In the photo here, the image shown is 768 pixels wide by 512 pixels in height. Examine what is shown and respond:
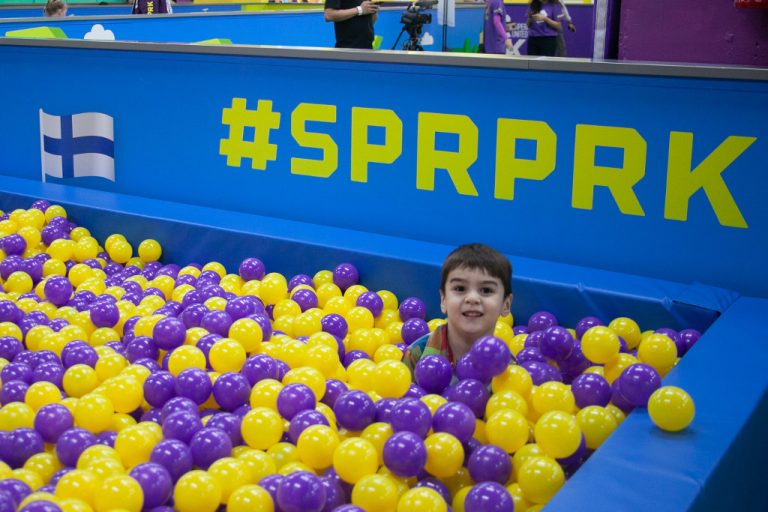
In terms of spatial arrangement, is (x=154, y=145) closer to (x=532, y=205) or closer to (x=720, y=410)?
(x=532, y=205)

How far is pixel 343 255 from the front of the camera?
3.19m

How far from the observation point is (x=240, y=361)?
2453 millimetres

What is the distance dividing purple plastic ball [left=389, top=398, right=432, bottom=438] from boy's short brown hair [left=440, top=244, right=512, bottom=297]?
1.73ft

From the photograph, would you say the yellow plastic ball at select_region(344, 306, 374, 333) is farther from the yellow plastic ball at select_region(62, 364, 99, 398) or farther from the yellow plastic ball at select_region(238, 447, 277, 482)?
the yellow plastic ball at select_region(238, 447, 277, 482)

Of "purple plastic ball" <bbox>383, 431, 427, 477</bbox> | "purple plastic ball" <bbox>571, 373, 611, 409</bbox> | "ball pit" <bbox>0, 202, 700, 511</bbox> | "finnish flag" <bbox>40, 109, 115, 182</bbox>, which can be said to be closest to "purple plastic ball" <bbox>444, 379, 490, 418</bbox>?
"ball pit" <bbox>0, 202, 700, 511</bbox>

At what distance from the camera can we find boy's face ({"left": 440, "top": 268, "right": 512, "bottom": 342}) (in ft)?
7.75

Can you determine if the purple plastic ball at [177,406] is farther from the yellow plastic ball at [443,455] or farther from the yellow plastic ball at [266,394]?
the yellow plastic ball at [443,455]

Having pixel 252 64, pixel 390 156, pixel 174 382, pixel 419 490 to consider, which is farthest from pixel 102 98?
pixel 419 490

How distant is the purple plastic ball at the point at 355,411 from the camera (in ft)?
6.77

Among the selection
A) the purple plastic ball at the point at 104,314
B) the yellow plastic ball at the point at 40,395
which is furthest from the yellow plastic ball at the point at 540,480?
the purple plastic ball at the point at 104,314

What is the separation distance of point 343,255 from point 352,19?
233 centimetres

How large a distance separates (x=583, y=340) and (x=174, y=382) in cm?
102

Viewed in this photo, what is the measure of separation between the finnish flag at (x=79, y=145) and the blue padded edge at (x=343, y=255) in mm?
103

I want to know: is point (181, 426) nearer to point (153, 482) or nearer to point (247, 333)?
point (153, 482)
